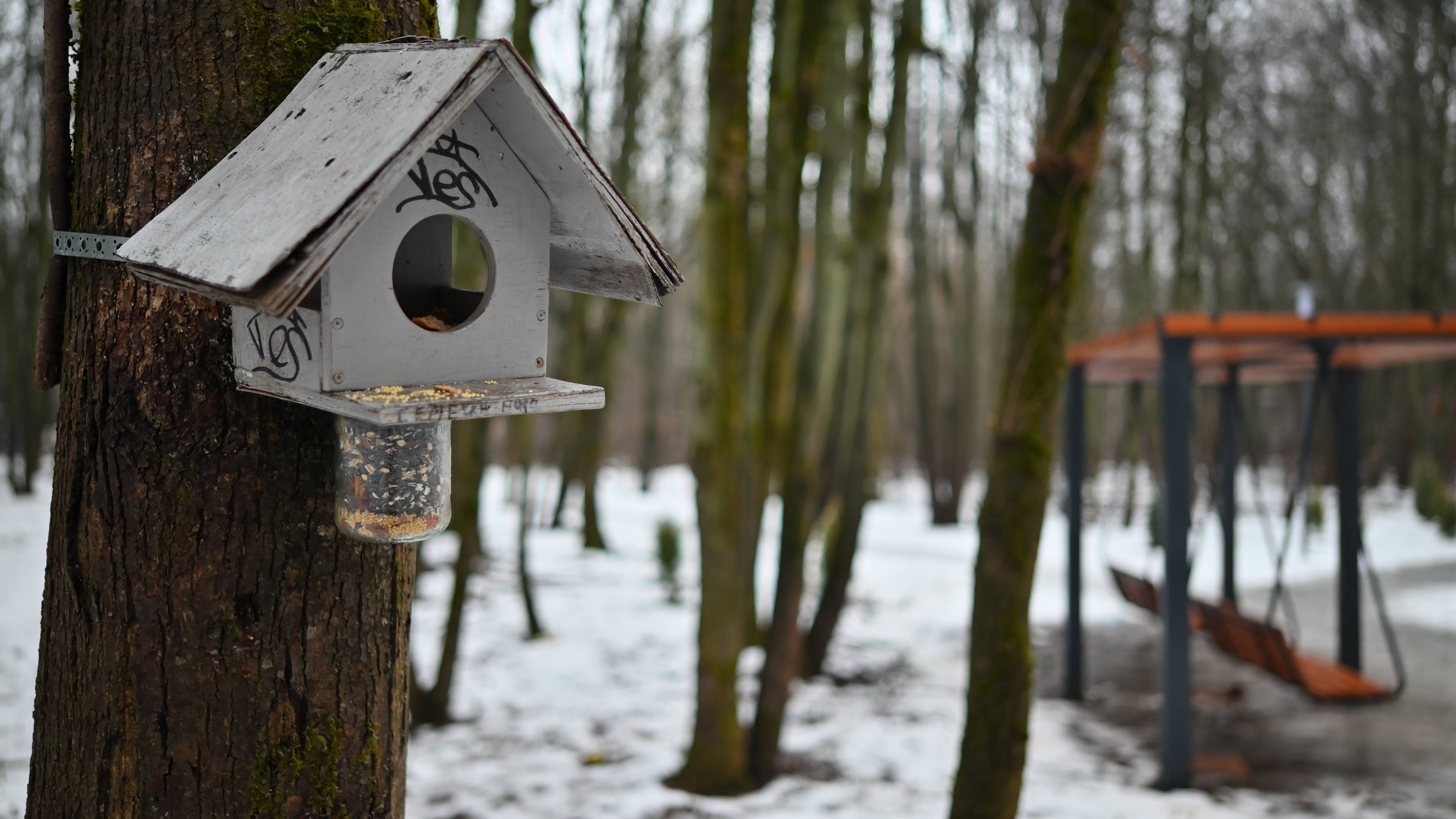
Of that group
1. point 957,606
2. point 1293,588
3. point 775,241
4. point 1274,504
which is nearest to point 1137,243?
point 1274,504

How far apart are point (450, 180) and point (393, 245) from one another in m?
0.13

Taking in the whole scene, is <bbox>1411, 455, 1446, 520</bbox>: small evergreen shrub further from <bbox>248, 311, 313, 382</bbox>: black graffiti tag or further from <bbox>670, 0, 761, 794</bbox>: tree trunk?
<bbox>248, 311, 313, 382</bbox>: black graffiti tag

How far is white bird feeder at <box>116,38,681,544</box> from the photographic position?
116 centimetres

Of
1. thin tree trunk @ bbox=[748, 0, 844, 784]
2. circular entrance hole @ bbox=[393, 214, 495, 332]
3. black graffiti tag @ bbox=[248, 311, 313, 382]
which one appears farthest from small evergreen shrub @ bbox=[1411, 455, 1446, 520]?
black graffiti tag @ bbox=[248, 311, 313, 382]

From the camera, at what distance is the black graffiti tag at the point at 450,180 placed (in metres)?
1.38

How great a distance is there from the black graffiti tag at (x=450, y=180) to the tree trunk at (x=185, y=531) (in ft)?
0.85

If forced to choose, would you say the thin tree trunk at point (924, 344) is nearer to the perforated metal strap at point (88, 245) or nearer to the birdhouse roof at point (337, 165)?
the birdhouse roof at point (337, 165)

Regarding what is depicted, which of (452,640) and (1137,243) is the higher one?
(1137,243)

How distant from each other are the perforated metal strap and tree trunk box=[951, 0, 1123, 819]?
239cm

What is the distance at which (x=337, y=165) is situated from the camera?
1.19 meters

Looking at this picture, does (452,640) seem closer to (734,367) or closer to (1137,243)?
(734,367)

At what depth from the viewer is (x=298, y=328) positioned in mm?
1285

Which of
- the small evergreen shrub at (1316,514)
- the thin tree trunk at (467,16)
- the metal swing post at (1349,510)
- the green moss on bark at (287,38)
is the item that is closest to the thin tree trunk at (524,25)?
the thin tree trunk at (467,16)

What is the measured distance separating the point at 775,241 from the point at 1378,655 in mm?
5608
